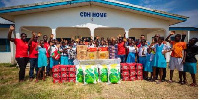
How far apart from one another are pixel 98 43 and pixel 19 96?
4213 millimetres

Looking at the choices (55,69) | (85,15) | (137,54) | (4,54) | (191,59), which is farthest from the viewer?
(4,54)

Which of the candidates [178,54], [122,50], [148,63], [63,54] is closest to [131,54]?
[122,50]

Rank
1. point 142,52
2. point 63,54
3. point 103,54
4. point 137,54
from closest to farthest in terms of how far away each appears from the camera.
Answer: point 142,52
point 103,54
point 63,54
point 137,54

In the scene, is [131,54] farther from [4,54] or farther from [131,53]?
[4,54]

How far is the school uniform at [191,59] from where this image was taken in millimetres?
4699

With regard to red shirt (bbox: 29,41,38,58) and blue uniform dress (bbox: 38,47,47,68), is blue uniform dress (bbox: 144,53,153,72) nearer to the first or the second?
blue uniform dress (bbox: 38,47,47,68)

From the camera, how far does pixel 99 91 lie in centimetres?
434

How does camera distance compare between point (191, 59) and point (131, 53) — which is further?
point (131, 53)

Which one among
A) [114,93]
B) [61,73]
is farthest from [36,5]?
[114,93]

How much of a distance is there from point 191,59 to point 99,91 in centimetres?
334

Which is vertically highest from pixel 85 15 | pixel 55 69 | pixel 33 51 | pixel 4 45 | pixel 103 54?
pixel 85 15

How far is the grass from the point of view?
3.98 metres

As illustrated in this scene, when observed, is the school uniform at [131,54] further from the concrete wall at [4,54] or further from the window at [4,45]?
the window at [4,45]

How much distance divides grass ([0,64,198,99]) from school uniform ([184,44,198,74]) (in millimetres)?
617
